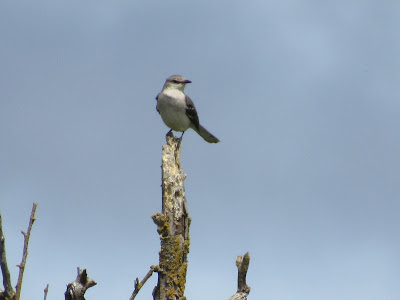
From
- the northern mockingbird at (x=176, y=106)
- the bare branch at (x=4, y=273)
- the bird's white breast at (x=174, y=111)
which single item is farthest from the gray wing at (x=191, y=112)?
the bare branch at (x=4, y=273)

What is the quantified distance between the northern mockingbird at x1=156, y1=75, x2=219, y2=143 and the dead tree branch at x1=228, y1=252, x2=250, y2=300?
9216mm

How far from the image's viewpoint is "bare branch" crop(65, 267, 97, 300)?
3623 mm

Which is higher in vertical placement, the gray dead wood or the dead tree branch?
the dead tree branch

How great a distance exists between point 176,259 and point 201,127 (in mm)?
9321

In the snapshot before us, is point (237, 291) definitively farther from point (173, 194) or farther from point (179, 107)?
point (179, 107)

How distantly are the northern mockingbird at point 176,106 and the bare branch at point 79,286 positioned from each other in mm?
10959

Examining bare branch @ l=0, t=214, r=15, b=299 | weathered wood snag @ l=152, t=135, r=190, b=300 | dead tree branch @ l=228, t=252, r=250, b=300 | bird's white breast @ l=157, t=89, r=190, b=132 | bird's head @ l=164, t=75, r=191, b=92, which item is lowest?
bare branch @ l=0, t=214, r=15, b=299

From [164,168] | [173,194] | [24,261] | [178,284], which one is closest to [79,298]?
[24,261]

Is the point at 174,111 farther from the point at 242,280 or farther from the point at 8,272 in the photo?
the point at 8,272

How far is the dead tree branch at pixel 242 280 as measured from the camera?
17.7ft

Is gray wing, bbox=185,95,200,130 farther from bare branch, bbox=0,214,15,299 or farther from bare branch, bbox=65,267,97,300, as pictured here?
bare branch, bbox=0,214,15,299

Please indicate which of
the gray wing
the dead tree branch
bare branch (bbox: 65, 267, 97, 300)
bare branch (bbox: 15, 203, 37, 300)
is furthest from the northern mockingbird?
bare branch (bbox: 65, 267, 97, 300)

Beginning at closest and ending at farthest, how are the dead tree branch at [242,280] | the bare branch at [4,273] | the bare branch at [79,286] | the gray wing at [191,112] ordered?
the bare branch at [4,273], the bare branch at [79,286], the dead tree branch at [242,280], the gray wing at [191,112]

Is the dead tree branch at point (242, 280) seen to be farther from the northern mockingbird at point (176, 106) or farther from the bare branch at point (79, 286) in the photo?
the northern mockingbird at point (176, 106)
